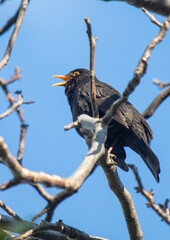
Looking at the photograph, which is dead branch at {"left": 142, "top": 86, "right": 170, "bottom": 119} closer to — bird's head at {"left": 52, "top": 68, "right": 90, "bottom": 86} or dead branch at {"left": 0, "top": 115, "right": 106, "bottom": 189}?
bird's head at {"left": 52, "top": 68, "right": 90, "bottom": 86}

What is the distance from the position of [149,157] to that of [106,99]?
1.15 m

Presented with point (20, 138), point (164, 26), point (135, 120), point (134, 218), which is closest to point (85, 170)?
point (20, 138)

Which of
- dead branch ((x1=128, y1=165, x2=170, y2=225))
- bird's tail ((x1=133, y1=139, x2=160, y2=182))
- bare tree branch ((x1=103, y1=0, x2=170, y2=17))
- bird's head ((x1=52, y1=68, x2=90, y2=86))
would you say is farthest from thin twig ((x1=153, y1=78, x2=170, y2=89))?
bird's head ((x1=52, y1=68, x2=90, y2=86))

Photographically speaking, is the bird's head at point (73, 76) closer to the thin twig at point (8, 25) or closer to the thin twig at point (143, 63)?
the thin twig at point (8, 25)

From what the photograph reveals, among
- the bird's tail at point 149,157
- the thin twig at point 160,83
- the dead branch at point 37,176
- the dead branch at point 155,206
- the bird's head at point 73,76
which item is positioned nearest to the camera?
the dead branch at point 37,176

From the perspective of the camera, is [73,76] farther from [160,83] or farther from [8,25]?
[160,83]

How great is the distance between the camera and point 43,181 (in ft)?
7.54

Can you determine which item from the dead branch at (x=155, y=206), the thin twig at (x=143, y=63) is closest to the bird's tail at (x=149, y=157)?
the thin twig at (x=143, y=63)

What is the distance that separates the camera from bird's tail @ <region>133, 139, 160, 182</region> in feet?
17.6

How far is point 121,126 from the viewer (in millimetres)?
5852

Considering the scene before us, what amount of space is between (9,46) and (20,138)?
1.36 m

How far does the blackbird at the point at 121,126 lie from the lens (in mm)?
5633

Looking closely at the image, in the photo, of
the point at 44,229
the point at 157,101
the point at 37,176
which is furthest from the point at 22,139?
the point at 157,101

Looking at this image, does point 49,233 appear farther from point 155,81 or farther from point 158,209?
point 155,81
